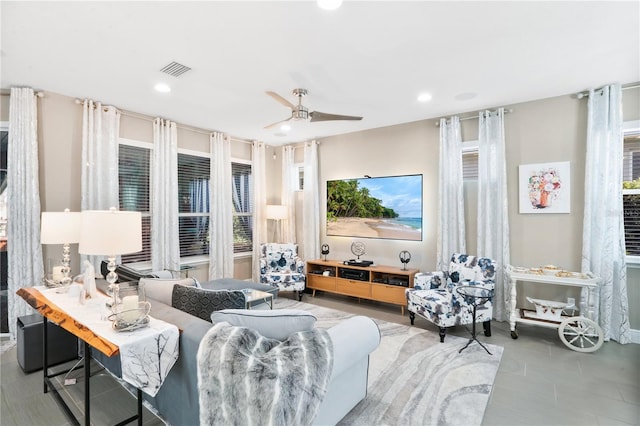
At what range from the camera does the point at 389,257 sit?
5008 mm

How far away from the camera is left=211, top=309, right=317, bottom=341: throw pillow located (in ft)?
5.74

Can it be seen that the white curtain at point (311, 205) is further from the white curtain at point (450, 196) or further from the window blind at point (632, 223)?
the window blind at point (632, 223)

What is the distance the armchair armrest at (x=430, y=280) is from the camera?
389cm

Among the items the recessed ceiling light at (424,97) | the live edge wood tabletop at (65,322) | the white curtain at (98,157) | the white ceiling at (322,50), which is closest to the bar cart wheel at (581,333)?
the white ceiling at (322,50)

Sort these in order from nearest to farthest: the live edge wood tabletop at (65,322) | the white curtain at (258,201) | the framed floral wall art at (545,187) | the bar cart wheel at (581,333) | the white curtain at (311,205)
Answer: the live edge wood tabletop at (65,322)
the bar cart wheel at (581,333)
the framed floral wall art at (545,187)
the white curtain at (311,205)
the white curtain at (258,201)

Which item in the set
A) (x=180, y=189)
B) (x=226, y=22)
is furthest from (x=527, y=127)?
(x=180, y=189)

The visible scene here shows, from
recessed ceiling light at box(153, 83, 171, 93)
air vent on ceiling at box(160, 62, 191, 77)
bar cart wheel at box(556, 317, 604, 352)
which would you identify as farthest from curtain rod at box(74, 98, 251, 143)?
bar cart wheel at box(556, 317, 604, 352)

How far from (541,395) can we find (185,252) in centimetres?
477

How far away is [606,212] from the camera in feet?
11.1

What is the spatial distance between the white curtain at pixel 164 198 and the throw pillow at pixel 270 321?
316cm

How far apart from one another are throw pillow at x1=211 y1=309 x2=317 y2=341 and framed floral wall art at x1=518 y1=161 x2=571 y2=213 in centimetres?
348

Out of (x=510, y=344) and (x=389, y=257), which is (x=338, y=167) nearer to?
(x=389, y=257)

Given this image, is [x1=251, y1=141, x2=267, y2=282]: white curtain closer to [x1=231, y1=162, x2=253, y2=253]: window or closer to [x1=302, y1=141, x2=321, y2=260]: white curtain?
[x1=231, y1=162, x2=253, y2=253]: window

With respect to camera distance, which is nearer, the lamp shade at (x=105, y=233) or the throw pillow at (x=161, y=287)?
the lamp shade at (x=105, y=233)
